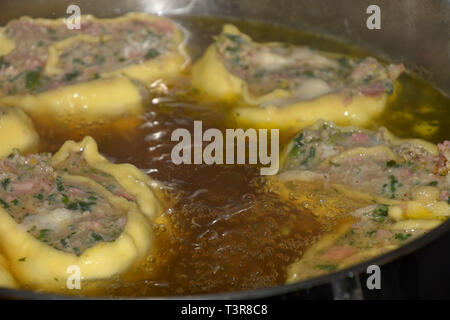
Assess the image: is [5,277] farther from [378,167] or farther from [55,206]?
[378,167]

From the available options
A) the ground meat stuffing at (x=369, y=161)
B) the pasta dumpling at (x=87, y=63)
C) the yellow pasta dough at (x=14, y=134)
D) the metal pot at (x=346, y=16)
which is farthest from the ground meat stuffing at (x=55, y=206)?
the metal pot at (x=346, y=16)

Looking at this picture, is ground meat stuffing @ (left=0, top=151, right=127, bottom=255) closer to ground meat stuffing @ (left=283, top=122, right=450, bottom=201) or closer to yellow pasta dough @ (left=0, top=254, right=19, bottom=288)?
yellow pasta dough @ (left=0, top=254, right=19, bottom=288)

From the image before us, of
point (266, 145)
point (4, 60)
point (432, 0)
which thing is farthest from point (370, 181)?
point (4, 60)

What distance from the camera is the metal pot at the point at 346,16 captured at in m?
4.12

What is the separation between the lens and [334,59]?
4207 millimetres

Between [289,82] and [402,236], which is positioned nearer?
[402,236]

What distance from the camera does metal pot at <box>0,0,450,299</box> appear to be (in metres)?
4.12

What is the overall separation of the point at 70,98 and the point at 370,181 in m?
1.89

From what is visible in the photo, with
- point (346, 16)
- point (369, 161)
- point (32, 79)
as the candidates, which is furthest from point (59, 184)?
point (346, 16)

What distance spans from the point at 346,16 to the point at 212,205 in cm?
203

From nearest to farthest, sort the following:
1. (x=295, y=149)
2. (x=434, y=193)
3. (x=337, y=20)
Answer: (x=434, y=193)
(x=295, y=149)
(x=337, y=20)

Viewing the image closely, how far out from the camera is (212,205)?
3.25 meters

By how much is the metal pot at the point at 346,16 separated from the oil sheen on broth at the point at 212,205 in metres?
0.19

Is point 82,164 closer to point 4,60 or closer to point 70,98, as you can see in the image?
point 70,98
